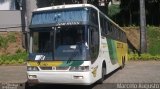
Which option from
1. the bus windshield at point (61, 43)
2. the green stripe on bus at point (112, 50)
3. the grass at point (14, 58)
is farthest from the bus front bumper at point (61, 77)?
the grass at point (14, 58)

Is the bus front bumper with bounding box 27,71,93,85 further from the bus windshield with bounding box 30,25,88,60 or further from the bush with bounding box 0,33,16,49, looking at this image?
the bush with bounding box 0,33,16,49

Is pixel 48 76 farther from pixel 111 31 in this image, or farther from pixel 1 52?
pixel 1 52

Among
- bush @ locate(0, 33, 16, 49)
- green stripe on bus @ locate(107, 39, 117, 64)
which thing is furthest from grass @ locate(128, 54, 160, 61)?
bush @ locate(0, 33, 16, 49)

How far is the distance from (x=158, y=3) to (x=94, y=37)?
22666mm

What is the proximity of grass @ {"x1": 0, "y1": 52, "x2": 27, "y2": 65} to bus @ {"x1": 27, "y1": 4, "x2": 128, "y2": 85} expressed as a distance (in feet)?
42.6

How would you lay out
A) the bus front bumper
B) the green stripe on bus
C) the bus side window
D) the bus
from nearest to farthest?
the bus front bumper, the bus, the bus side window, the green stripe on bus

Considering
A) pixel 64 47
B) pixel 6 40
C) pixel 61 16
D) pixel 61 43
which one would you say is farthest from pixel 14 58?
pixel 64 47

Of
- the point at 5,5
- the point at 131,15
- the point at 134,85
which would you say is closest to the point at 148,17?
the point at 131,15

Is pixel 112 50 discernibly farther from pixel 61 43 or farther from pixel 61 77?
pixel 61 77

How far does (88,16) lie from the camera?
1450cm

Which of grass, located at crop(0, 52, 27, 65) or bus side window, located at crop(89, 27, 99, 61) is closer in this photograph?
bus side window, located at crop(89, 27, 99, 61)

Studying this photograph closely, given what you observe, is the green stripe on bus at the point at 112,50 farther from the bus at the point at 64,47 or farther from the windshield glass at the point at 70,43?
the windshield glass at the point at 70,43

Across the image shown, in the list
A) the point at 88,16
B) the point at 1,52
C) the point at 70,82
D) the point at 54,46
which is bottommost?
the point at 1,52

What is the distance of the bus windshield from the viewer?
1394 centimetres
